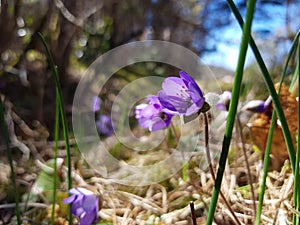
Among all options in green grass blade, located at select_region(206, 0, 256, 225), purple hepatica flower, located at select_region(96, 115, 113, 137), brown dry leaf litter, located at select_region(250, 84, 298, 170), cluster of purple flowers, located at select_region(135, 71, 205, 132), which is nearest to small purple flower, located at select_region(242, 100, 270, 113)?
brown dry leaf litter, located at select_region(250, 84, 298, 170)

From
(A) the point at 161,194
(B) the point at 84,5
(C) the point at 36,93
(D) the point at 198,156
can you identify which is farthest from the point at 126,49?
(A) the point at 161,194

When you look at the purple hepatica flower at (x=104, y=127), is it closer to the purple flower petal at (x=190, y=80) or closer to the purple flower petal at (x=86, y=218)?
the purple flower petal at (x=86, y=218)

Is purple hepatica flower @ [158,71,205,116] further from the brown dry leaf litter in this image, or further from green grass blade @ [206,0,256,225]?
the brown dry leaf litter

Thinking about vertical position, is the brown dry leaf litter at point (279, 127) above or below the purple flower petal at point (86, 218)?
above

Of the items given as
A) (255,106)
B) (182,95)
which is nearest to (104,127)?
(255,106)

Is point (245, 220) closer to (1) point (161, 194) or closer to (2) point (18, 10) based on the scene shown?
(1) point (161, 194)

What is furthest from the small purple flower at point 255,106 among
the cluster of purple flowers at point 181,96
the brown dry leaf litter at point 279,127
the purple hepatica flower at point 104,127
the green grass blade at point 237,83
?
the purple hepatica flower at point 104,127
